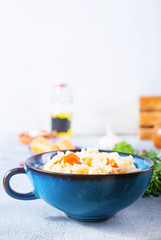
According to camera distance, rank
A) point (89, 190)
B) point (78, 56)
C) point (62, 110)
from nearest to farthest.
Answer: point (89, 190)
point (62, 110)
point (78, 56)

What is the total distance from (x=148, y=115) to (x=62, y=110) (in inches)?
23.5

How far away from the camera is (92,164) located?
61 centimetres

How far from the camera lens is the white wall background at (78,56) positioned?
7.31ft

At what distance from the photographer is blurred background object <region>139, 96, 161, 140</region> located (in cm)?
212

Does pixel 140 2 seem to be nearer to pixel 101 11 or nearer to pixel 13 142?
pixel 101 11

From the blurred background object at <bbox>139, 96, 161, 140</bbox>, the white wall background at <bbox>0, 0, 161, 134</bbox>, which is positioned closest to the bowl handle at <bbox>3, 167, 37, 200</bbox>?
the blurred background object at <bbox>139, 96, 161, 140</bbox>

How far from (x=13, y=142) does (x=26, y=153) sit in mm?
399

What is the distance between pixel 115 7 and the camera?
226 centimetres

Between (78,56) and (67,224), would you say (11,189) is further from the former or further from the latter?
(78,56)

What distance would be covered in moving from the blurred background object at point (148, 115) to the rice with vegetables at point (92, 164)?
58.5 inches

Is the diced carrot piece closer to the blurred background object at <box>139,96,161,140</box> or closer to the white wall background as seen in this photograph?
the blurred background object at <box>139,96,161,140</box>

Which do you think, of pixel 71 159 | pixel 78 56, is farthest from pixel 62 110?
pixel 71 159

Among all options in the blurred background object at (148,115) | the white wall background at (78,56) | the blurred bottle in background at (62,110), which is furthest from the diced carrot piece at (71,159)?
the white wall background at (78,56)

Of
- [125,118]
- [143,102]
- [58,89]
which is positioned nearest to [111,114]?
[125,118]
